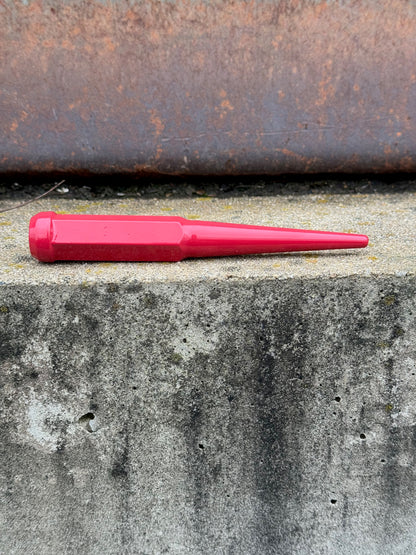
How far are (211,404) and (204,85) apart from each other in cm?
57

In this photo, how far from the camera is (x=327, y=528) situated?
2.52ft

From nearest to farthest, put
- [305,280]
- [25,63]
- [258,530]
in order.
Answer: [305,280] < [258,530] < [25,63]

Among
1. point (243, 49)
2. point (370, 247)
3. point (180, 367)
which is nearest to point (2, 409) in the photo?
point (180, 367)

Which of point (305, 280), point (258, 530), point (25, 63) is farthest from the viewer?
point (25, 63)

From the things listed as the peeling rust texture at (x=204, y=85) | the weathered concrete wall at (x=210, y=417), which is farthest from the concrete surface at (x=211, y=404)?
the peeling rust texture at (x=204, y=85)

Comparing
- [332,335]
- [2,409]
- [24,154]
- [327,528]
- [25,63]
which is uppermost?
[25,63]

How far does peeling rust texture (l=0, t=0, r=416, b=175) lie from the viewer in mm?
866

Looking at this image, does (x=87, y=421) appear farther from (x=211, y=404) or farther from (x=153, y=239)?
(x=153, y=239)

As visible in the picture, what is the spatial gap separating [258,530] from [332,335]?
0.34 m

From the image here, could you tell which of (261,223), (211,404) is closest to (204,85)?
(261,223)

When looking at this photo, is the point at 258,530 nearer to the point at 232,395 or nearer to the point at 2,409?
the point at 232,395

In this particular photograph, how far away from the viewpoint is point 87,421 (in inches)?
27.8

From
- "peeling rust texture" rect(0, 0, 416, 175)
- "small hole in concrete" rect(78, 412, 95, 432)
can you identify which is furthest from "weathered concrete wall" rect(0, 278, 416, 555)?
"peeling rust texture" rect(0, 0, 416, 175)

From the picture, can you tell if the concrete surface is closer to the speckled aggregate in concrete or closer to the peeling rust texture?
the speckled aggregate in concrete
